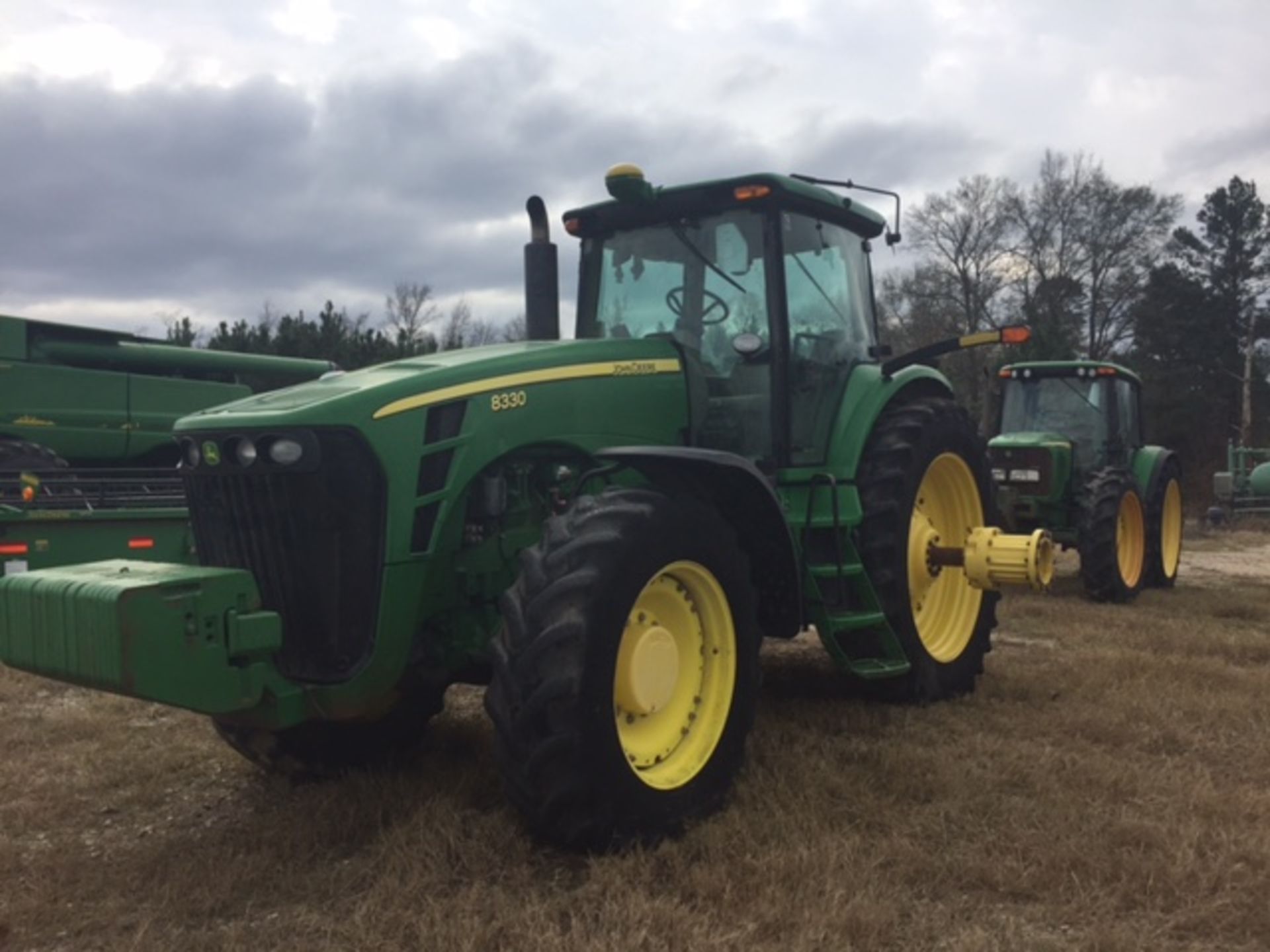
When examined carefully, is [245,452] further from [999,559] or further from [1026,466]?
[1026,466]

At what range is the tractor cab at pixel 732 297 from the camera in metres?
4.75

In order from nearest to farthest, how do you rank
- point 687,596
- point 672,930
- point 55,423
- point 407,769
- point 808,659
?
1. point 672,930
2. point 687,596
3. point 407,769
4. point 808,659
5. point 55,423

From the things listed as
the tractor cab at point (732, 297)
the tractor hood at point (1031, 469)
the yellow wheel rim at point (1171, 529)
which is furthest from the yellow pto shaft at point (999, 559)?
the yellow wheel rim at point (1171, 529)

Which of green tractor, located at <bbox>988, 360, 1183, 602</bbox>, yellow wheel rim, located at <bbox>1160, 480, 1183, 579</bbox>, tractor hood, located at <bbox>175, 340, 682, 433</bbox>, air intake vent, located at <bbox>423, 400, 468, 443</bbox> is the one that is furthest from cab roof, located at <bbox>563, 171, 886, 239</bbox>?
yellow wheel rim, located at <bbox>1160, 480, 1183, 579</bbox>

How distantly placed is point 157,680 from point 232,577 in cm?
36

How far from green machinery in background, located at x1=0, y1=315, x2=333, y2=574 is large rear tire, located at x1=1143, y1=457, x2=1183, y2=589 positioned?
845cm

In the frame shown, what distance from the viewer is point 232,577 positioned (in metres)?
3.16

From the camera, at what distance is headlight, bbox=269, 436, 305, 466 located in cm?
343

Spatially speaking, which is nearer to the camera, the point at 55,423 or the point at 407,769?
the point at 407,769

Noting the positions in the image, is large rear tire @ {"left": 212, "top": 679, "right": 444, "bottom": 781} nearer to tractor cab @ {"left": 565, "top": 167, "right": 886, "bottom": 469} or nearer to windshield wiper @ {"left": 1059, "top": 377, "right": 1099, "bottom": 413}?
tractor cab @ {"left": 565, "top": 167, "right": 886, "bottom": 469}

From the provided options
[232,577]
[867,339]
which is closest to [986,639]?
[867,339]

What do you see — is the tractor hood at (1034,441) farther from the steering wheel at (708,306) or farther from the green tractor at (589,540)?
the steering wheel at (708,306)

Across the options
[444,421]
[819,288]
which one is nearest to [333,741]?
[444,421]

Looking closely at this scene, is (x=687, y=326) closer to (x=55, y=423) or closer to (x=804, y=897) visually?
(x=804, y=897)
